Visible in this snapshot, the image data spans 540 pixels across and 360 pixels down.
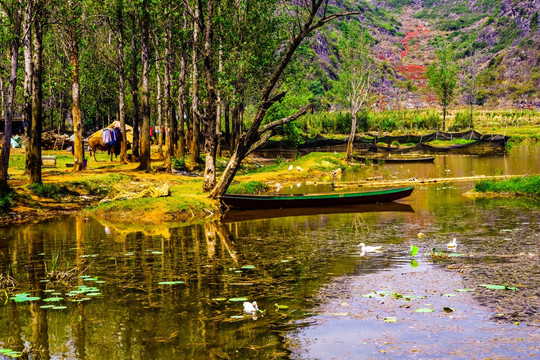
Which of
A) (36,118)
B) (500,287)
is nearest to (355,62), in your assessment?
(36,118)

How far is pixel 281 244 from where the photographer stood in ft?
46.2

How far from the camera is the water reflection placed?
7066 mm

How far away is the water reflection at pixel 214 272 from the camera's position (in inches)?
278

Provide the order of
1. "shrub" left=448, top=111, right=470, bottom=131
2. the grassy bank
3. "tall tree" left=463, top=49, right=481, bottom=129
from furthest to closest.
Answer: "tall tree" left=463, top=49, right=481, bottom=129 < "shrub" left=448, top=111, right=470, bottom=131 < the grassy bank

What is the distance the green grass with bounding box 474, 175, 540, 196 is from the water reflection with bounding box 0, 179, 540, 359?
3.11 m

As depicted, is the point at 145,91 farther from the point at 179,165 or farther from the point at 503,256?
the point at 503,256

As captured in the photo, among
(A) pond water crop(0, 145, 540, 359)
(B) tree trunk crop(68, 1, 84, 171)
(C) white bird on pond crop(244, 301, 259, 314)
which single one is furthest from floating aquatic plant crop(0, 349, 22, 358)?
(B) tree trunk crop(68, 1, 84, 171)

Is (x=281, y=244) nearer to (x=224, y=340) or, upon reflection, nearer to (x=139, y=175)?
(x=224, y=340)

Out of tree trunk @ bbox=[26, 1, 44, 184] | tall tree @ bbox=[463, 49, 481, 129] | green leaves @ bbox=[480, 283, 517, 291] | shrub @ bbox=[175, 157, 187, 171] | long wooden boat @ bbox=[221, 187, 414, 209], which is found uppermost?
tall tree @ bbox=[463, 49, 481, 129]

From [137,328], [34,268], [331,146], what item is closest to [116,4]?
[34,268]

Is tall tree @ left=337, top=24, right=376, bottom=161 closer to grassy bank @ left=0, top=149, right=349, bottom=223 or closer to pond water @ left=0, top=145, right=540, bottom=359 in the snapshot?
grassy bank @ left=0, top=149, right=349, bottom=223

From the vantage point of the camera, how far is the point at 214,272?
10.8 metres

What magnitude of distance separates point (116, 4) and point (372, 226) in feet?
67.8

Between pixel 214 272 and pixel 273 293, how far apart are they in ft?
6.48
